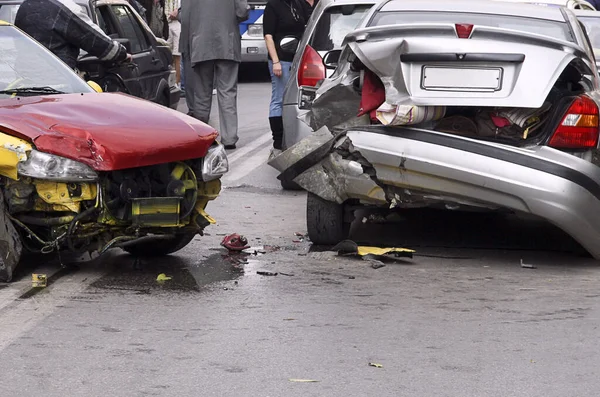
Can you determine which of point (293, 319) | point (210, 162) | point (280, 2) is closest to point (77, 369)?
point (293, 319)

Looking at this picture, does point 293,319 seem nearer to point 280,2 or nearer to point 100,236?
point 100,236

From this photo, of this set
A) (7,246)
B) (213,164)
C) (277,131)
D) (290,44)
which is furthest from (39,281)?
(277,131)

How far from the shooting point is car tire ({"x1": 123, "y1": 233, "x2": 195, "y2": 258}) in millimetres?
7785

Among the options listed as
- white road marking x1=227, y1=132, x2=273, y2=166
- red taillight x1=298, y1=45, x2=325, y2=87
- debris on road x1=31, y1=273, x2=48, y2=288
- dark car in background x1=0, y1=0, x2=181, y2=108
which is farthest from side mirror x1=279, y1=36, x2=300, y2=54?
debris on road x1=31, y1=273, x2=48, y2=288

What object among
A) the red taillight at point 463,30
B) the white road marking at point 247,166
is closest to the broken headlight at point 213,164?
the red taillight at point 463,30

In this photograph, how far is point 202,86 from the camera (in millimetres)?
14281

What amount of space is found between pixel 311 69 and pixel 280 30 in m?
3.38

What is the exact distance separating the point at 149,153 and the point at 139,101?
98 cm

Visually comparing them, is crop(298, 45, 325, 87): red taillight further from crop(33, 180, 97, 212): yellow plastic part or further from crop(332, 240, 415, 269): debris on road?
crop(33, 180, 97, 212): yellow plastic part

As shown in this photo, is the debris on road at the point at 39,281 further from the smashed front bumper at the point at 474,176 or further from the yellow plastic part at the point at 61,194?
the smashed front bumper at the point at 474,176

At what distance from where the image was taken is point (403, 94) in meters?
7.31

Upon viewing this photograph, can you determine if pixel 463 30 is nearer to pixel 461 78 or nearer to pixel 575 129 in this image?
pixel 461 78

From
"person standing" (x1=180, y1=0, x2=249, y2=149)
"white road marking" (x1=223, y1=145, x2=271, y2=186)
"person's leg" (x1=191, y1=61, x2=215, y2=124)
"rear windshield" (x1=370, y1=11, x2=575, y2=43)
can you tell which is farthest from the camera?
"person's leg" (x1=191, y1=61, x2=215, y2=124)

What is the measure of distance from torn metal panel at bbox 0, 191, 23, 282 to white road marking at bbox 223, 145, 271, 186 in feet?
15.0
